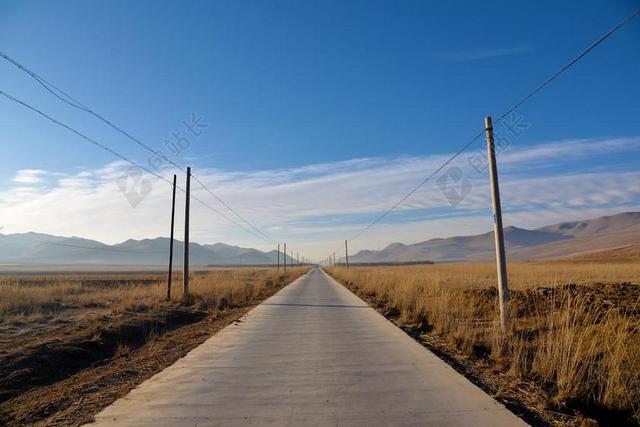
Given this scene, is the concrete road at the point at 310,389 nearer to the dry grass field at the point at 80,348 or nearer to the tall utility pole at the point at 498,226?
the dry grass field at the point at 80,348

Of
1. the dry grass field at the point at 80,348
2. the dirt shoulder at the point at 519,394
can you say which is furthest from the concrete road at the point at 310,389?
the dry grass field at the point at 80,348

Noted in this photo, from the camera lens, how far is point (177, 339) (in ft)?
39.9

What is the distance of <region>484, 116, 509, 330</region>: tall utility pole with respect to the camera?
988 cm

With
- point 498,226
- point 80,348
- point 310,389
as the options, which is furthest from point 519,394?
point 80,348

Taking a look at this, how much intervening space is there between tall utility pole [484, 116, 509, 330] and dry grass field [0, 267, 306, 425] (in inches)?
262

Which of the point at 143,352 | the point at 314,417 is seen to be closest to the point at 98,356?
the point at 143,352

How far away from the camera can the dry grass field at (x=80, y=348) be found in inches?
252

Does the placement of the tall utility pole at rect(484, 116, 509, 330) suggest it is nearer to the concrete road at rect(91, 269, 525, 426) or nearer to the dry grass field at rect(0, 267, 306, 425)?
the concrete road at rect(91, 269, 525, 426)

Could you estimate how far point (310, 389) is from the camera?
607cm

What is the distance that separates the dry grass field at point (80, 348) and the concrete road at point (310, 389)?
0.74 metres

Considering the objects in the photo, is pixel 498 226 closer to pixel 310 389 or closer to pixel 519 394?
pixel 519 394

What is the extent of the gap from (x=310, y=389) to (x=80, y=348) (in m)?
6.95

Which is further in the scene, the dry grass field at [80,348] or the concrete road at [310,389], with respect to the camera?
the dry grass field at [80,348]

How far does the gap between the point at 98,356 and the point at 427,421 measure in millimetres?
8500
